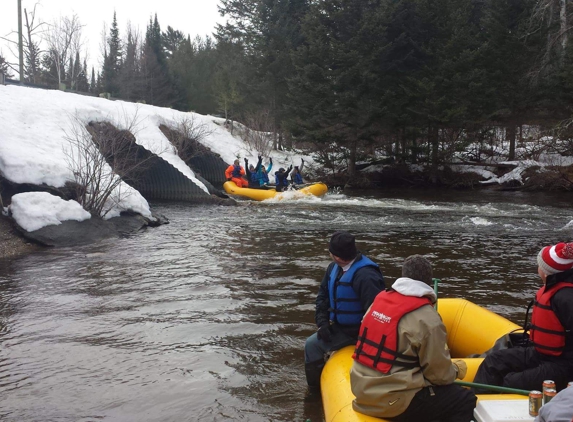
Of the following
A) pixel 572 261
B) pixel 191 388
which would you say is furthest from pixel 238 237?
pixel 572 261

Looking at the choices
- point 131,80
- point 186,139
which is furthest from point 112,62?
point 186,139

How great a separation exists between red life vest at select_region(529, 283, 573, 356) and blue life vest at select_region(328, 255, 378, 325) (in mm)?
1318

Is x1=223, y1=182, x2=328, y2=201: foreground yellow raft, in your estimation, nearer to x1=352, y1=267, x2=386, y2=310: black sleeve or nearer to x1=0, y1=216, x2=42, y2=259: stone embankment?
x1=0, y1=216, x2=42, y2=259: stone embankment

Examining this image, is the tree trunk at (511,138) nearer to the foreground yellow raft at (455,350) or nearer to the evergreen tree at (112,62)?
the foreground yellow raft at (455,350)

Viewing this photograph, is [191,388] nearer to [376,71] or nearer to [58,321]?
[58,321]

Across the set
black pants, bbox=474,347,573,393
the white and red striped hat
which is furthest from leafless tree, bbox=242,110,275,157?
the white and red striped hat

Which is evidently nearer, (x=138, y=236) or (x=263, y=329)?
(x=263, y=329)

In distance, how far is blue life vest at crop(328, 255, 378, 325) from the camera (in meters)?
4.66

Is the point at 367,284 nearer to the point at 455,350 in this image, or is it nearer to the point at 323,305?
the point at 323,305

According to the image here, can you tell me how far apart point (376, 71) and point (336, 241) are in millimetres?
24902

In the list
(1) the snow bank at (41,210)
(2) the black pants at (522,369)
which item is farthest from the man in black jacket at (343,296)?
(1) the snow bank at (41,210)

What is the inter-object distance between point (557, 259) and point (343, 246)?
1622 millimetres

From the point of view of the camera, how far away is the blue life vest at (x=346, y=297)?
4660 mm

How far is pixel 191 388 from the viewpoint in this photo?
5.27 meters
